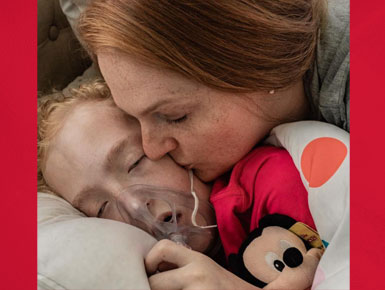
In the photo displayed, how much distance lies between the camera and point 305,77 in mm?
1150

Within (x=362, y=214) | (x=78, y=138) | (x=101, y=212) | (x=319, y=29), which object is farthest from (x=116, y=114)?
(x=362, y=214)

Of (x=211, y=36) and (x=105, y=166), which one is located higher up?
(x=211, y=36)

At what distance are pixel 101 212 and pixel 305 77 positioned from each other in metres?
0.57

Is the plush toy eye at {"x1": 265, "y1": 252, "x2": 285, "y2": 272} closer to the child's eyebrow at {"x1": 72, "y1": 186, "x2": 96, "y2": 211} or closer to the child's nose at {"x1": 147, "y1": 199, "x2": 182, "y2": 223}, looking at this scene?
the child's nose at {"x1": 147, "y1": 199, "x2": 182, "y2": 223}

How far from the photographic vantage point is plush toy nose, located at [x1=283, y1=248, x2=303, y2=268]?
90 cm

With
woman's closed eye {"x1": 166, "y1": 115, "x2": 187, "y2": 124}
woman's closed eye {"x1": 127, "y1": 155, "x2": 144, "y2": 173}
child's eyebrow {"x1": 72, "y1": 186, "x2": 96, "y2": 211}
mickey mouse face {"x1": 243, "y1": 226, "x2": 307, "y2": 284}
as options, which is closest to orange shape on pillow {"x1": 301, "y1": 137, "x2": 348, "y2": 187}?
mickey mouse face {"x1": 243, "y1": 226, "x2": 307, "y2": 284}

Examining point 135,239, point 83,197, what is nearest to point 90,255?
point 135,239

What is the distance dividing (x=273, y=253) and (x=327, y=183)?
0.16 m

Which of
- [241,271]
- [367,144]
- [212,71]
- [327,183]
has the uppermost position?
[212,71]

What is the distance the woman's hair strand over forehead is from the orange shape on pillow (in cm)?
16

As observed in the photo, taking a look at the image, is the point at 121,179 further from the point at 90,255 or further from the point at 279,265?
the point at 279,265

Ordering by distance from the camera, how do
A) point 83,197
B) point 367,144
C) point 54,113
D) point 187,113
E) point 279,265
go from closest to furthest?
point 367,144 < point 279,265 < point 187,113 < point 83,197 < point 54,113

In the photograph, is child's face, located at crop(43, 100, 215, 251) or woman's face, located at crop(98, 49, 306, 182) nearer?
woman's face, located at crop(98, 49, 306, 182)

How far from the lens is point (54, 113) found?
129 cm
